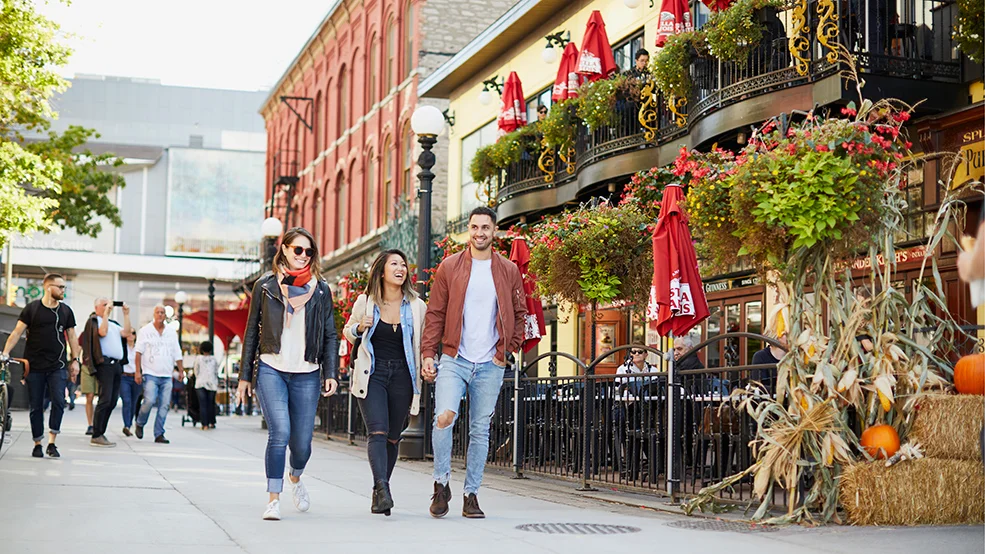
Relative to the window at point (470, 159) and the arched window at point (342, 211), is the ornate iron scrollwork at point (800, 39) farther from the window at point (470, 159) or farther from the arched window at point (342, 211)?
the arched window at point (342, 211)

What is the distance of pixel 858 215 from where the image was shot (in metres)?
8.05

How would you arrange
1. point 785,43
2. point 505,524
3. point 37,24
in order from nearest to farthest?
point 505,524, point 785,43, point 37,24

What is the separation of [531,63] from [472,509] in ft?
60.8

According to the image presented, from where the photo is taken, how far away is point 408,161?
3334 cm

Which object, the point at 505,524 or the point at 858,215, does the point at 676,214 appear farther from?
the point at 505,524

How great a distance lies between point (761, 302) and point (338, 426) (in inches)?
272

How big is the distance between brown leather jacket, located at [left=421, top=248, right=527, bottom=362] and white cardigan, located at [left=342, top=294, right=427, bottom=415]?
6.4 inches

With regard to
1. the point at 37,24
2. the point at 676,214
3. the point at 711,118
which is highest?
the point at 37,24

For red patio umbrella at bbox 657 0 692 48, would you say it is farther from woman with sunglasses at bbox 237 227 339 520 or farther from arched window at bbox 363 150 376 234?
arched window at bbox 363 150 376 234

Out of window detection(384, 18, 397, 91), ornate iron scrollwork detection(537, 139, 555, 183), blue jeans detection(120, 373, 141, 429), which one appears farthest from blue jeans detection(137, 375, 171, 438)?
window detection(384, 18, 397, 91)

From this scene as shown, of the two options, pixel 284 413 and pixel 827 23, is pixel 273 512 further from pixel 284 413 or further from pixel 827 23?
pixel 827 23

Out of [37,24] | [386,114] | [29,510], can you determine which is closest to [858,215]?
[29,510]

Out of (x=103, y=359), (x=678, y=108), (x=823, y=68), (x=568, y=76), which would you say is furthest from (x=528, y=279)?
(x=568, y=76)

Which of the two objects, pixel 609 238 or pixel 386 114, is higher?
pixel 386 114
